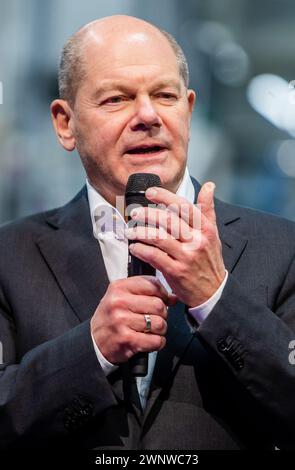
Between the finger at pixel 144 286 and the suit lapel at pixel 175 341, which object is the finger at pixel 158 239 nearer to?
the finger at pixel 144 286

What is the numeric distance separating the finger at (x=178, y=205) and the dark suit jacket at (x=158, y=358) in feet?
0.55

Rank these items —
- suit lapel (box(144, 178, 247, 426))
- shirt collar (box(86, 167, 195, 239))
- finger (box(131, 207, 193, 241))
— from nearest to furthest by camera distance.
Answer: finger (box(131, 207, 193, 241))
suit lapel (box(144, 178, 247, 426))
shirt collar (box(86, 167, 195, 239))

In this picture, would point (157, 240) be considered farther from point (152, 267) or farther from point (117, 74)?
point (117, 74)

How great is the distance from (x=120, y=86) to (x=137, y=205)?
1.43 ft

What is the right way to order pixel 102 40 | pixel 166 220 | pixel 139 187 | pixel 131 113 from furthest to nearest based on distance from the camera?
1. pixel 102 40
2. pixel 131 113
3. pixel 139 187
4. pixel 166 220

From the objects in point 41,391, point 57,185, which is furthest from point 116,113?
point 57,185

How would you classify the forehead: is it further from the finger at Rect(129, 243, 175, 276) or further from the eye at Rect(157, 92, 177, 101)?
the finger at Rect(129, 243, 175, 276)

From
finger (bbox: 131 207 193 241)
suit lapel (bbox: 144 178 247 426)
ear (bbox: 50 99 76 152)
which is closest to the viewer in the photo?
finger (bbox: 131 207 193 241)

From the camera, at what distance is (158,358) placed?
5.75ft

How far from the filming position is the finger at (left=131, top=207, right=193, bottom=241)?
1470 mm

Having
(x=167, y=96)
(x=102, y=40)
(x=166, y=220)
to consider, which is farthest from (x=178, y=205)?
(x=102, y=40)

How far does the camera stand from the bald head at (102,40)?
1955 millimetres

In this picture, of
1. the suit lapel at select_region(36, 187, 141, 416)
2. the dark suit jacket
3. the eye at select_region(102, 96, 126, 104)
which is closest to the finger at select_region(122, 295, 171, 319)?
the dark suit jacket

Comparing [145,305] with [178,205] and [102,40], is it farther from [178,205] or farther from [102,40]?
[102,40]
